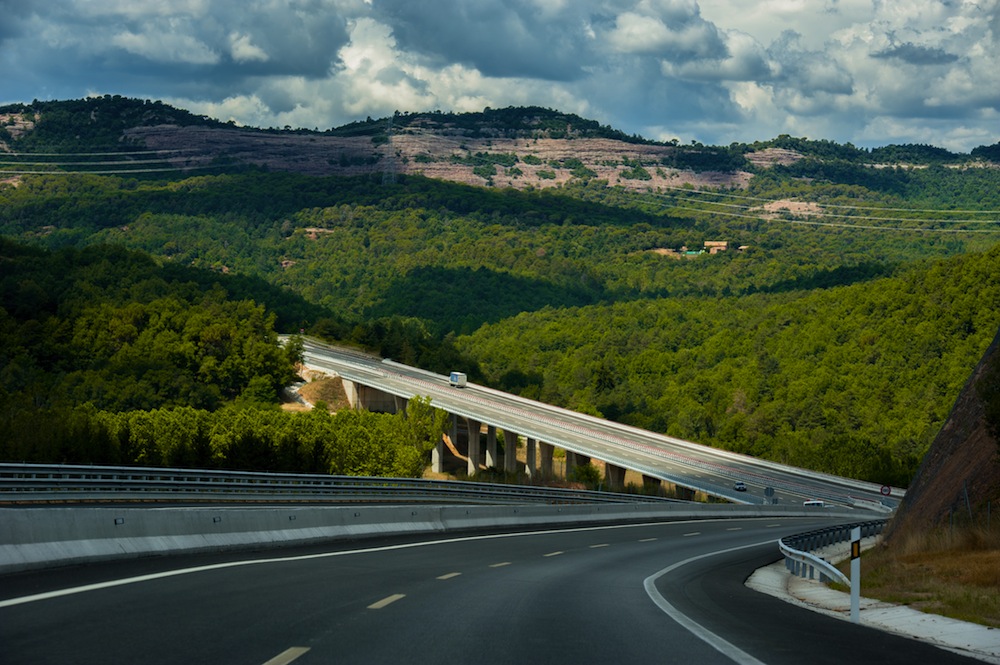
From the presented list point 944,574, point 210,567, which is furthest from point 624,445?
point 210,567

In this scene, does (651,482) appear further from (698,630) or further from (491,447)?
(698,630)

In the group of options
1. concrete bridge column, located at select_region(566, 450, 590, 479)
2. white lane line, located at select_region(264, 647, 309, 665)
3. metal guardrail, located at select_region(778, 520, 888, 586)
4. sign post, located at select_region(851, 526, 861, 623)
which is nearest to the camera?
white lane line, located at select_region(264, 647, 309, 665)

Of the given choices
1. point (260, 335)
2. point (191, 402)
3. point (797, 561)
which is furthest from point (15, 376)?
point (797, 561)

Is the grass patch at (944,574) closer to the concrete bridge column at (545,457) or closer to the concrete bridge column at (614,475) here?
the concrete bridge column at (614,475)

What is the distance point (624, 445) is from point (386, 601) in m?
90.1

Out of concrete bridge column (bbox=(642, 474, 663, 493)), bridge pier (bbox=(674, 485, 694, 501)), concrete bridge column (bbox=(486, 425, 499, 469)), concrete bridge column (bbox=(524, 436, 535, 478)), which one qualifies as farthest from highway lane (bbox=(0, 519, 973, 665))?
concrete bridge column (bbox=(486, 425, 499, 469))

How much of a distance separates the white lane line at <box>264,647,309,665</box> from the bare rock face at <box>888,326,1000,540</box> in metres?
18.6

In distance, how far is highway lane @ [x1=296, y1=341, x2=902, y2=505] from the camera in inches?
3583

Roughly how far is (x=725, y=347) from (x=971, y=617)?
164 metres

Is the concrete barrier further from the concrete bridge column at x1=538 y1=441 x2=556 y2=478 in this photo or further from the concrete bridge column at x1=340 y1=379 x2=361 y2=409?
the concrete bridge column at x1=340 y1=379 x2=361 y2=409

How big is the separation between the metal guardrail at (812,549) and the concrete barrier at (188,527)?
9.61m

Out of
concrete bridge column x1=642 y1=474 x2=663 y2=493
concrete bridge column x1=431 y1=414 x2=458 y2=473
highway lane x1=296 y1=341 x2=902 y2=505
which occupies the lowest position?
concrete bridge column x1=431 y1=414 x2=458 y2=473

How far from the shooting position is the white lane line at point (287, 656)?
9938 mm

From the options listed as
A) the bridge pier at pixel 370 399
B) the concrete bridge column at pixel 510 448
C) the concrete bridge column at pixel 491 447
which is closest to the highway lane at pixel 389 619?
the concrete bridge column at pixel 510 448
